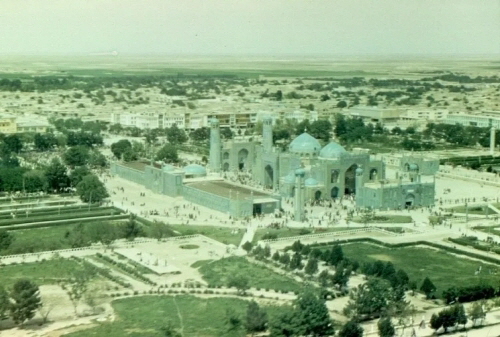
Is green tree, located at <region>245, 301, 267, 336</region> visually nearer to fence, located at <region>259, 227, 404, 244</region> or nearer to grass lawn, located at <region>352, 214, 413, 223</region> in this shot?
fence, located at <region>259, 227, 404, 244</region>

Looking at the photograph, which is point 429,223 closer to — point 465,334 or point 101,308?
point 465,334

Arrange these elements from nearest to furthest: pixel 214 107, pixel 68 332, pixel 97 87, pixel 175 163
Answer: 1. pixel 68 332
2. pixel 175 163
3. pixel 214 107
4. pixel 97 87

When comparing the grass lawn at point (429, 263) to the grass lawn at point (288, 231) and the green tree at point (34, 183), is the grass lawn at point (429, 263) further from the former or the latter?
the green tree at point (34, 183)

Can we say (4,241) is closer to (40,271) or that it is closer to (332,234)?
(40,271)

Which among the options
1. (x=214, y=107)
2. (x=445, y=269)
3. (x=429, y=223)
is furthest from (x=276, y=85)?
(x=445, y=269)

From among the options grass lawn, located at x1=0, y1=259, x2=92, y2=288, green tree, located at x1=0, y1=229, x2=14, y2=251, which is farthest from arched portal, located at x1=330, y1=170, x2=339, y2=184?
green tree, located at x1=0, y1=229, x2=14, y2=251

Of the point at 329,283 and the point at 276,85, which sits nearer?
the point at 329,283
